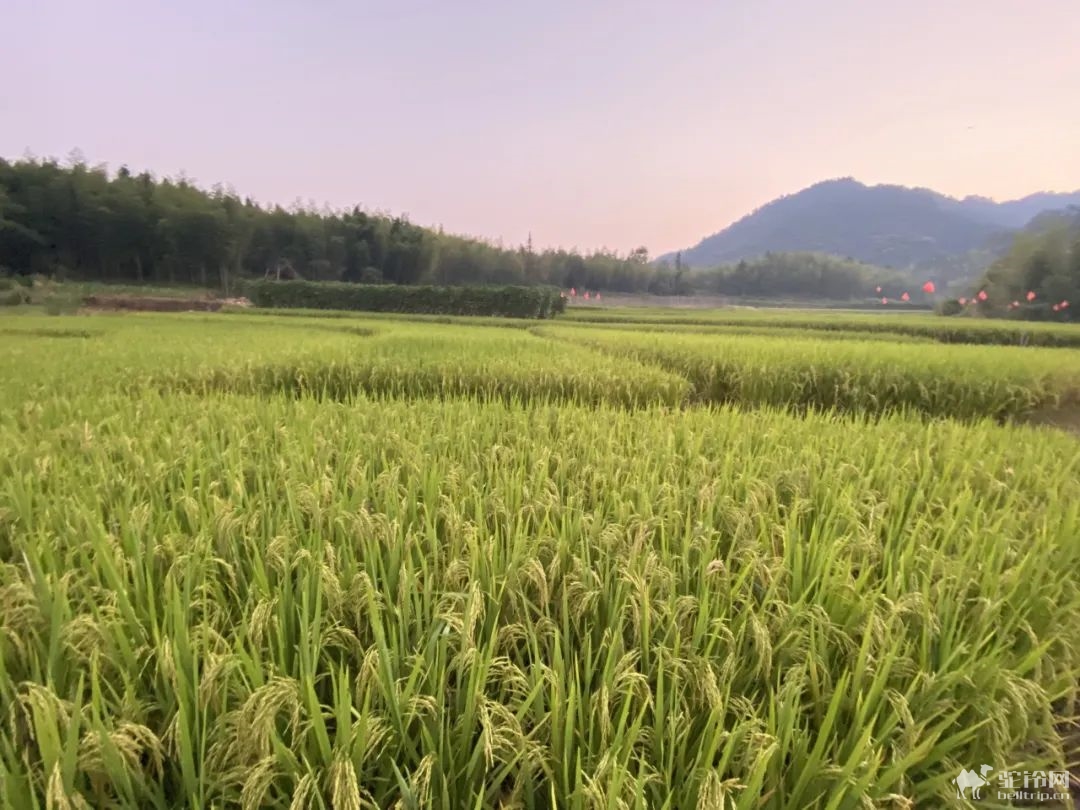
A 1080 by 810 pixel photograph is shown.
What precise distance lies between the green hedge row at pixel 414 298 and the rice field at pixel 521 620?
29.8 m

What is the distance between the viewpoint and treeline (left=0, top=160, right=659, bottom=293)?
125ft

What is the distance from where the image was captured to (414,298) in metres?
34.0

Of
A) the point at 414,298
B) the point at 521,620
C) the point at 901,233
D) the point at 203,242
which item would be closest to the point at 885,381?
the point at 521,620

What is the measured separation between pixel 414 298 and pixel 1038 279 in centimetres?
4268

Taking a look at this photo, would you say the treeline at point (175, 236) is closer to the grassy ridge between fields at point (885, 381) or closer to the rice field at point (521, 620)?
the grassy ridge between fields at point (885, 381)

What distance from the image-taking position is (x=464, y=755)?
1063 millimetres

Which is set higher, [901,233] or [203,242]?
[901,233]

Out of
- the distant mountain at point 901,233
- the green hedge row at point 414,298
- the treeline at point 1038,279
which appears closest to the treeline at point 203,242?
the green hedge row at point 414,298

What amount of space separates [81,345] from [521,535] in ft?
35.2

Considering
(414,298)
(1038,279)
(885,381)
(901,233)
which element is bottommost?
(885,381)

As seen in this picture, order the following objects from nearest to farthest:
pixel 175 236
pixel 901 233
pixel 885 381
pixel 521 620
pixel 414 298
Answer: pixel 521 620 → pixel 885 381 → pixel 414 298 → pixel 175 236 → pixel 901 233

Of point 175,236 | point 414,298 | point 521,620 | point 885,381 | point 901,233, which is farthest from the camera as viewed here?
point 901,233

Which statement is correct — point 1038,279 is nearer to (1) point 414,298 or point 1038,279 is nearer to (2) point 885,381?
(1) point 414,298

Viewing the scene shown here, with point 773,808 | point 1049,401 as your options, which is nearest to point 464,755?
point 773,808
